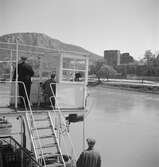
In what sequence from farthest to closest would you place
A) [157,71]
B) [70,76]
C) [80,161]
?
[157,71]
[70,76]
[80,161]

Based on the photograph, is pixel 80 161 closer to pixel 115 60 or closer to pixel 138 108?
pixel 138 108

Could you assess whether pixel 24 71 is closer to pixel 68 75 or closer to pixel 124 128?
pixel 68 75

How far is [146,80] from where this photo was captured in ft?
178

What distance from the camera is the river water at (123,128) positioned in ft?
63.1

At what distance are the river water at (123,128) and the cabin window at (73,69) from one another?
1.30 m

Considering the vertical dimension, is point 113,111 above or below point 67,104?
below

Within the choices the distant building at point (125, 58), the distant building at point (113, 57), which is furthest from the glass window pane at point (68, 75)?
the distant building at point (125, 58)

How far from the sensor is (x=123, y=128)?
3278 centimetres

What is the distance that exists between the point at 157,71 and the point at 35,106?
1945 inches

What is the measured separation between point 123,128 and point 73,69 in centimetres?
2671

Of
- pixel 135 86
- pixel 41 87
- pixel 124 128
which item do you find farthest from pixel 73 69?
pixel 135 86

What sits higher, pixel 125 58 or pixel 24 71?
pixel 125 58

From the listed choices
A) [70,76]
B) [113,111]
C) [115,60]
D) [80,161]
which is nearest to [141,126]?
[113,111]

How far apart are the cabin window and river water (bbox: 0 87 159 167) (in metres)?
1.30
